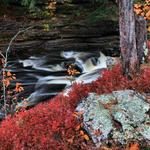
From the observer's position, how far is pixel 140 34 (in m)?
12.4

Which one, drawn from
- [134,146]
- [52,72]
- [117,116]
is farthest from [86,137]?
[52,72]

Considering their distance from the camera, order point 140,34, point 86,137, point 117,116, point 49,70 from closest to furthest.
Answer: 1. point 86,137
2. point 117,116
3. point 140,34
4. point 49,70

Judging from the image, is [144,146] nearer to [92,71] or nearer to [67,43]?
[92,71]

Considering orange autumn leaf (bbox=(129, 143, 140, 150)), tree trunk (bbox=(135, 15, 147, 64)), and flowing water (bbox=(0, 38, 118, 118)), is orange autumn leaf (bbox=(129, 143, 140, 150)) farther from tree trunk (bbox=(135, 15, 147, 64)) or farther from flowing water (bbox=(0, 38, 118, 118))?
flowing water (bbox=(0, 38, 118, 118))

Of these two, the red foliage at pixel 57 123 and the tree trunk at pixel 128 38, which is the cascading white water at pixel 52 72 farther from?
the tree trunk at pixel 128 38

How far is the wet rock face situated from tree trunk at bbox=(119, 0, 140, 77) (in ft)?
4.46

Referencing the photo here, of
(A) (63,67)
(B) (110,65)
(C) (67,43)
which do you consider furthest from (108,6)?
(B) (110,65)

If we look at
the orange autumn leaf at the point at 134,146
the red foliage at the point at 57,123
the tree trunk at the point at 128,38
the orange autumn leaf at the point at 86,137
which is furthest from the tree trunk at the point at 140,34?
the orange autumn leaf at the point at 134,146

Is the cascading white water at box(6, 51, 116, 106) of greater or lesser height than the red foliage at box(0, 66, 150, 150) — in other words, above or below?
below

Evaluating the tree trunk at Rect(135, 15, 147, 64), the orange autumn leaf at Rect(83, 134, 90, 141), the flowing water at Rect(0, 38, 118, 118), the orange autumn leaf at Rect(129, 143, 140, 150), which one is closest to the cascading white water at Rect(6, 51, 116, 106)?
the flowing water at Rect(0, 38, 118, 118)

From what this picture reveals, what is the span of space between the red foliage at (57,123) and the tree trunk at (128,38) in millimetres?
316

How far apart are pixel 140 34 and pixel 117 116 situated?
4.29m

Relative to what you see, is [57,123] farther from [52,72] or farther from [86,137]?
[52,72]

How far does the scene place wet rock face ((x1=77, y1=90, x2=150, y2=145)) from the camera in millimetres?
8555
